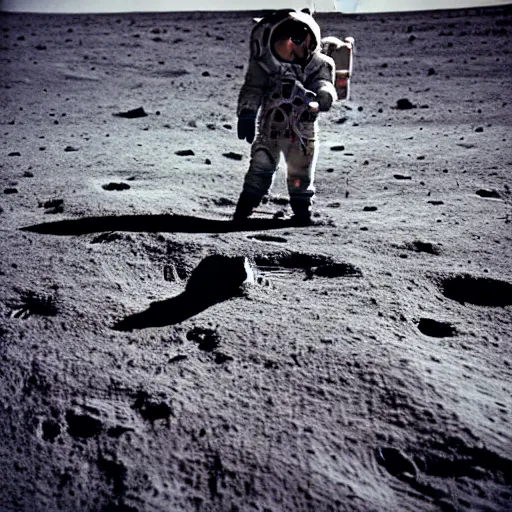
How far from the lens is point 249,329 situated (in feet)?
6.63

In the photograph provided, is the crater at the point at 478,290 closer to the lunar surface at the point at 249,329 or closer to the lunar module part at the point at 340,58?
the lunar surface at the point at 249,329

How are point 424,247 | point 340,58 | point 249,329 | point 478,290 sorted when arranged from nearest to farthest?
point 249,329 < point 478,290 < point 424,247 < point 340,58

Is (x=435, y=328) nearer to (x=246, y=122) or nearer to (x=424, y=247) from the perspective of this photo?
(x=424, y=247)

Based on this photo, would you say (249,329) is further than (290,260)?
No

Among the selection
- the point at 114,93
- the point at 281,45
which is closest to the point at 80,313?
the point at 281,45

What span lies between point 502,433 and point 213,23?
9.42 m

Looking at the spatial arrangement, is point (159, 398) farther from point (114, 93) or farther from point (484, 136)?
point (114, 93)

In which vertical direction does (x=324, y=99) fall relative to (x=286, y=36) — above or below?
below

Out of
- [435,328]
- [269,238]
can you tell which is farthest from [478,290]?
[269,238]

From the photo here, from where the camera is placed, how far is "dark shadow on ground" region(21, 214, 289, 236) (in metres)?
2.86

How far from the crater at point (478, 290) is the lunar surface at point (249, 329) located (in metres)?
0.01

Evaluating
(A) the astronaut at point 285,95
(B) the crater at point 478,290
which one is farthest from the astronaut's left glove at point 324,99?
(B) the crater at point 478,290

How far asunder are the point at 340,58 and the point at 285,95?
2.00 feet

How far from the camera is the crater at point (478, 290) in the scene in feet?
7.77
